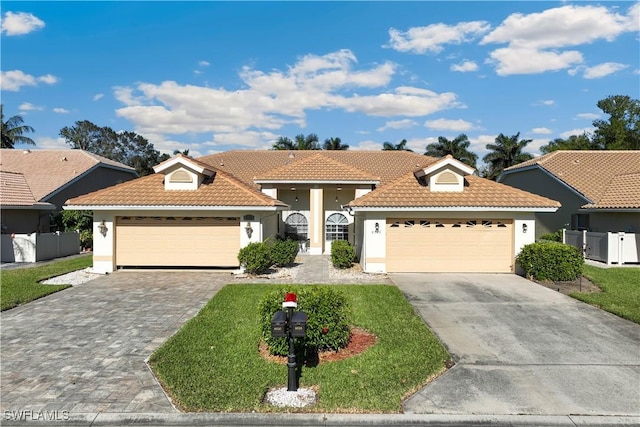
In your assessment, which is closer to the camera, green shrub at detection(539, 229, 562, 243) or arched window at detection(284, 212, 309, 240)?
green shrub at detection(539, 229, 562, 243)

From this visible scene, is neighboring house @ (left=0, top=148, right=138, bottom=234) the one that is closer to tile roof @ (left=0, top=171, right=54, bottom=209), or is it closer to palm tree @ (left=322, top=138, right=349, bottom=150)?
tile roof @ (left=0, top=171, right=54, bottom=209)

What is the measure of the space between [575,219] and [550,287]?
40.2ft

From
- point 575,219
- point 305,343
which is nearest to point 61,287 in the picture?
point 305,343

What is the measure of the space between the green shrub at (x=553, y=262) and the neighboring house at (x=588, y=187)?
288 inches

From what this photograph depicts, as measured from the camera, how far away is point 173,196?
1538cm

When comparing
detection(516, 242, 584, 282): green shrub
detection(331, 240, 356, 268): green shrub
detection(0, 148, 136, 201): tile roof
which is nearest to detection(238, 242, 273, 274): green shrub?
detection(331, 240, 356, 268): green shrub

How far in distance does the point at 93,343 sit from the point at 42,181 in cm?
2208

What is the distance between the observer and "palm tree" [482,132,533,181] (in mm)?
39500

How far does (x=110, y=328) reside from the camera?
8.44 meters

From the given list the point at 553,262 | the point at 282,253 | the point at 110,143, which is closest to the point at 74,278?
the point at 282,253

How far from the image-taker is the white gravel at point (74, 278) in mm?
13156

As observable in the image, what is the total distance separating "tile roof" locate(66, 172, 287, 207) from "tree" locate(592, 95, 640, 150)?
154 ft

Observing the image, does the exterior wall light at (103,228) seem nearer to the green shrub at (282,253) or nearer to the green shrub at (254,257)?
the green shrub at (254,257)

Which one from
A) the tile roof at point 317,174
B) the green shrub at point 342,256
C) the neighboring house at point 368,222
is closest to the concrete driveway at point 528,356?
the neighboring house at point 368,222
